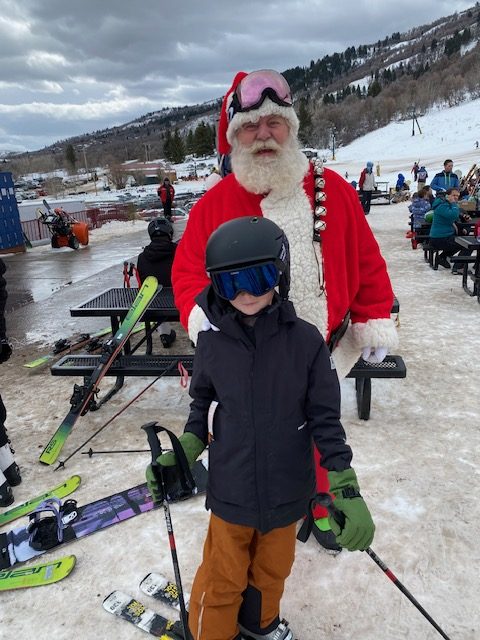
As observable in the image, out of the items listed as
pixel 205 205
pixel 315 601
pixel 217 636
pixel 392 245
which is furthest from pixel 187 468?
pixel 392 245

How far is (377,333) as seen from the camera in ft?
7.99

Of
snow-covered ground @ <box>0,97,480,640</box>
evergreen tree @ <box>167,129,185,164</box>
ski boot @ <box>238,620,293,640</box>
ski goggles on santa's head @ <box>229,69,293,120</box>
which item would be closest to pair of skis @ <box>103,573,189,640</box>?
snow-covered ground @ <box>0,97,480,640</box>

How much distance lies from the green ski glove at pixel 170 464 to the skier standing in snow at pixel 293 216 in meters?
0.52

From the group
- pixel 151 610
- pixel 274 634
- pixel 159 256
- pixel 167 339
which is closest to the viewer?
pixel 274 634

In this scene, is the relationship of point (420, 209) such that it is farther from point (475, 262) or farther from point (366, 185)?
point (366, 185)

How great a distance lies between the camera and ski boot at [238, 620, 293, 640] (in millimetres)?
1988

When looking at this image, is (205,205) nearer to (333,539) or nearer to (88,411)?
(333,539)

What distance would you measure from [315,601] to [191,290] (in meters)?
1.62

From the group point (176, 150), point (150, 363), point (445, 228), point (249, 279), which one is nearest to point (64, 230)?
point (445, 228)

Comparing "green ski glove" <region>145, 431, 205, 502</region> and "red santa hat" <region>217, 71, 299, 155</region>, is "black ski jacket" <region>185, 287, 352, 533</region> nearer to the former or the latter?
"green ski glove" <region>145, 431, 205, 502</region>

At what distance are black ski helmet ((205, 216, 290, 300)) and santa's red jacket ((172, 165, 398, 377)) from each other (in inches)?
20.8

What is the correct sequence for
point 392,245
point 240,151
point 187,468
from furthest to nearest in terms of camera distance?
point 392,245
point 240,151
point 187,468

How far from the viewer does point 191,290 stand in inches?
91.3

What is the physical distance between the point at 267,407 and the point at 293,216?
0.97 metres
